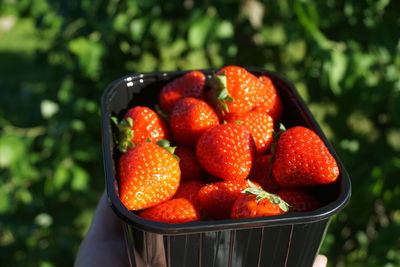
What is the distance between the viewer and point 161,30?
6.15 ft

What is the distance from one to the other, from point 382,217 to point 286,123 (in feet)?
2.98

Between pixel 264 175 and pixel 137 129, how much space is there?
277 millimetres

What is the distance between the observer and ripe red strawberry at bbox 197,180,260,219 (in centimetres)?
86

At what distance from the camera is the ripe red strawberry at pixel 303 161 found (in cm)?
87

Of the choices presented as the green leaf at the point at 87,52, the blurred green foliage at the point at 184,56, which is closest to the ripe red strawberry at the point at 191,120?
the blurred green foliage at the point at 184,56

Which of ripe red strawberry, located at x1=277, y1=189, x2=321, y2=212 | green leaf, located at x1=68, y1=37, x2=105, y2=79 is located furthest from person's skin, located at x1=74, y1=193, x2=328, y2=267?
green leaf, located at x1=68, y1=37, x2=105, y2=79

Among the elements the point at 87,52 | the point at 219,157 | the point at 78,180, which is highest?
the point at 219,157

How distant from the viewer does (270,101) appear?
1.09 metres

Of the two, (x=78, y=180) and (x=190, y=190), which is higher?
(x=190, y=190)

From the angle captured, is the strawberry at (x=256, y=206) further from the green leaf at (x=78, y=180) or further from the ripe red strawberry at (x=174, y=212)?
the green leaf at (x=78, y=180)

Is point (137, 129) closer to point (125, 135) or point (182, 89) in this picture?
point (125, 135)

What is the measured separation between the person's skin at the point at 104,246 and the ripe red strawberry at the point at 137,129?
0.94ft

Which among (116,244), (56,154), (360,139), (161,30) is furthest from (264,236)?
(161,30)

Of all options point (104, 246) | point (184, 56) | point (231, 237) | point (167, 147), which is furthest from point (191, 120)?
point (184, 56)
